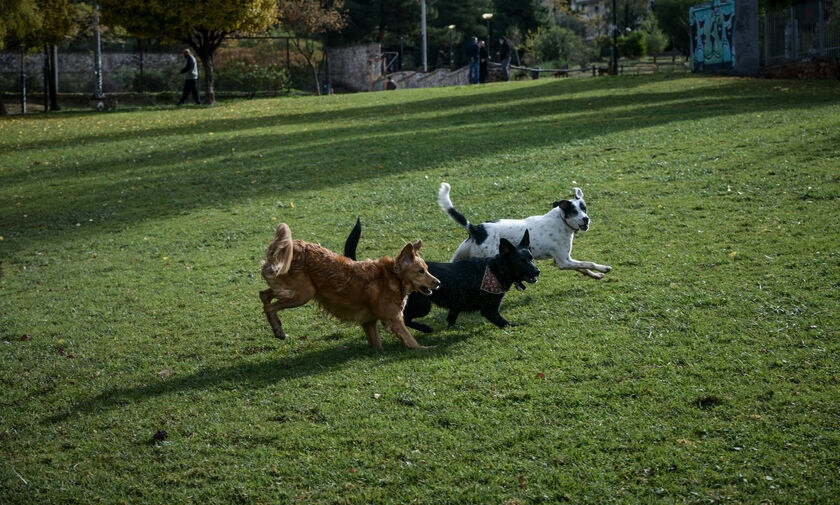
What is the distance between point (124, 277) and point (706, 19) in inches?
1231

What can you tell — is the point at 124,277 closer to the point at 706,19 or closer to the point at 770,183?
the point at 770,183

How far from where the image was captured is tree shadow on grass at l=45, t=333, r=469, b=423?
605 centimetres

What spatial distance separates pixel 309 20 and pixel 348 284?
157ft

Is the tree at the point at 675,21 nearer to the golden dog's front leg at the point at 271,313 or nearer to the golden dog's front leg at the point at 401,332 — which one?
the golden dog's front leg at the point at 401,332

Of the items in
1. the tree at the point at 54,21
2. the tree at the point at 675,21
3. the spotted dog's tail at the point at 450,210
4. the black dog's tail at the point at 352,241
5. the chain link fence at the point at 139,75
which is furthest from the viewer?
the tree at the point at 675,21

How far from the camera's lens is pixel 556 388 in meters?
5.68

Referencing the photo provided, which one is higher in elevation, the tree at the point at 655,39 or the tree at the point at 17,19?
the tree at the point at 655,39

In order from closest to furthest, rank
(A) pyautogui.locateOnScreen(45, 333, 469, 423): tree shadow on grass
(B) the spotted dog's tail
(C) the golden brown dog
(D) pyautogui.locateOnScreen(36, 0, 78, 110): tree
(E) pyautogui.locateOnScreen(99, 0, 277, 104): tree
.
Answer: (A) pyautogui.locateOnScreen(45, 333, 469, 423): tree shadow on grass < (C) the golden brown dog < (B) the spotted dog's tail < (E) pyautogui.locateOnScreen(99, 0, 277, 104): tree < (D) pyautogui.locateOnScreen(36, 0, 78, 110): tree

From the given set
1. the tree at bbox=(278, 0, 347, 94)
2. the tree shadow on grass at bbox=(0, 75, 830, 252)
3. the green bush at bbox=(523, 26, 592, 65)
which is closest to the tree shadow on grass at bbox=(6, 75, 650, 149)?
the tree shadow on grass at bbox=(0, 75, 830, 252)

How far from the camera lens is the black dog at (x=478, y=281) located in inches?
280

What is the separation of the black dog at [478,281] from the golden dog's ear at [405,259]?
636 millimetres

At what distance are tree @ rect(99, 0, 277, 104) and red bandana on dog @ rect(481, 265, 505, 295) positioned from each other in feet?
89.5

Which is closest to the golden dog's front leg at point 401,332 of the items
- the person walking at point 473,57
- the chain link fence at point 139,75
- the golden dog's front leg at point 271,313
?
the golden dog's front leg at point 271,313

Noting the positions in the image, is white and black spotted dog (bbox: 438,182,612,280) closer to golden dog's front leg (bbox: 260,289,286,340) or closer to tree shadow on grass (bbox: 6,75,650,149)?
golden dog's front leg (bbox: 260,289,286,340)
